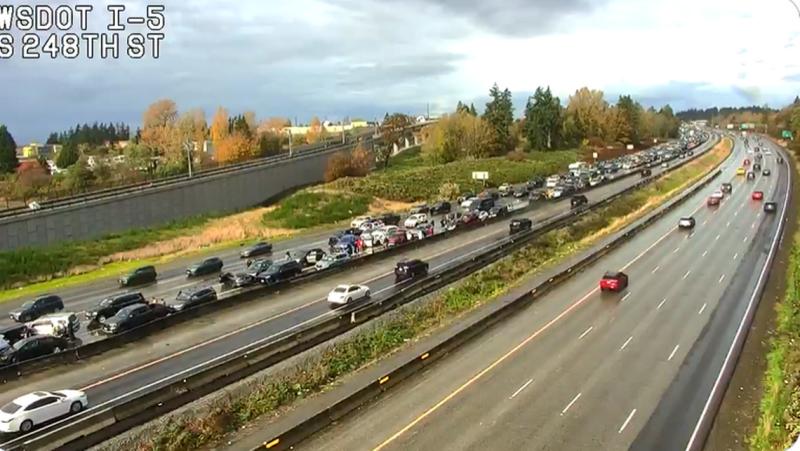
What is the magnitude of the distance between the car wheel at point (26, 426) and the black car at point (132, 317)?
36.6 feet

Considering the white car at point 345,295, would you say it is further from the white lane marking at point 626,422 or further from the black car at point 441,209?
the black car at point 441,209

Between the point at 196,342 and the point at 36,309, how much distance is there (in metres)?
12.1

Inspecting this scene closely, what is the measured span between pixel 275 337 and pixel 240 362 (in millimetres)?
4104

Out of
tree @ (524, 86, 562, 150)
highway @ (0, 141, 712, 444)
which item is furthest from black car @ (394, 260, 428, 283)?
tree @ (524, 86, 562, 150)

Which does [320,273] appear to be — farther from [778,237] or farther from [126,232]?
[778,237]

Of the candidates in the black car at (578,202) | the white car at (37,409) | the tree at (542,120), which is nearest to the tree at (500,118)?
the tree at (542,120)

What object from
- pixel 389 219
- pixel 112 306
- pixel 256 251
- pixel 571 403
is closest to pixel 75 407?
pixel 112 306

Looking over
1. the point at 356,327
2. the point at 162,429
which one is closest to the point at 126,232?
the point at 356,327

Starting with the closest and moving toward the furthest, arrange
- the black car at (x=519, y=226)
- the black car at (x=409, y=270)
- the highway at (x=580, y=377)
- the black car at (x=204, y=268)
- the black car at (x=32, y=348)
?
1. the highway at (x=580, y=377)
2. the black car at (x=32, y=348)
3. the black car at (x=409, y=270)
4. the black car at (x=204, y=268)
5. the black car at (x=519, y=226)

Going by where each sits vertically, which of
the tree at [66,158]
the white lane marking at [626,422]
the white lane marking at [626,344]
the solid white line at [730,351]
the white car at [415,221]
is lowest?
the white lane marking at [626,344]

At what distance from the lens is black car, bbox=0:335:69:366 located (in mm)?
27375

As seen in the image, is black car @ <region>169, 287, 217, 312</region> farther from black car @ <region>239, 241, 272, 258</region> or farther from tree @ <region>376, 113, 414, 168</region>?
tree @ <region>376, 113, 414, 168</region>

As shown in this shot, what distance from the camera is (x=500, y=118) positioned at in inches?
6102

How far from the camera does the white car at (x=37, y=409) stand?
68.3 ft
